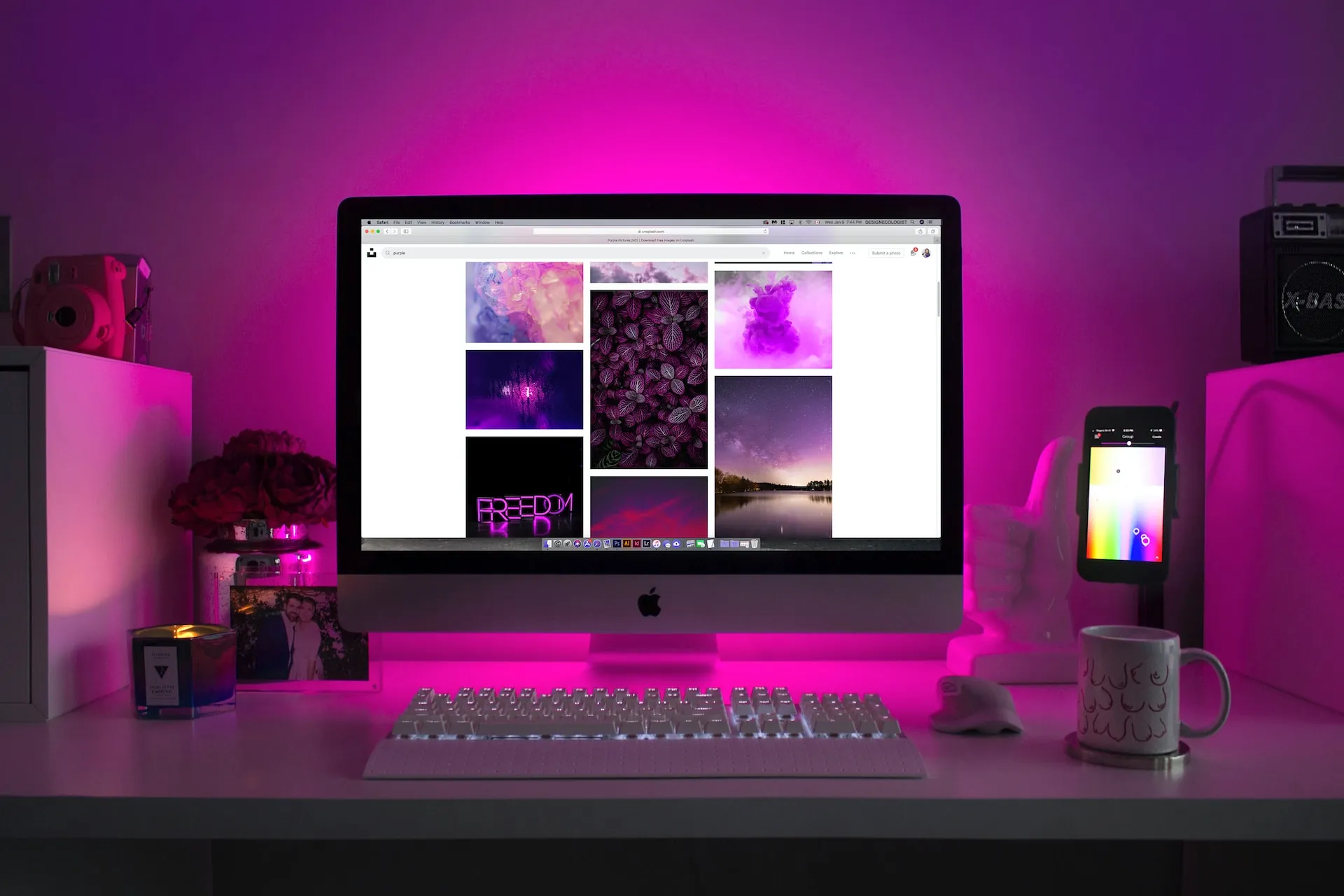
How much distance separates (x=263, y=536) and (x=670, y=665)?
484 mm

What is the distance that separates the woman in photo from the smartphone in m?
0.86

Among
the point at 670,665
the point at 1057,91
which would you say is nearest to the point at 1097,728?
the point at 670,665

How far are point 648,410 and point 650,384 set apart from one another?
0.03 m

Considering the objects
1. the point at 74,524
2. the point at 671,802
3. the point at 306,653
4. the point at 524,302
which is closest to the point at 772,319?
the point at 524,302

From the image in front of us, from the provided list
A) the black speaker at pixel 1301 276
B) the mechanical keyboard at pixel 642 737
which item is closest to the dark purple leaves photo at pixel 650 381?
the mechanical keyboard at pixel 642 737

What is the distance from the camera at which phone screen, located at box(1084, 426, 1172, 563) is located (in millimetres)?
1052

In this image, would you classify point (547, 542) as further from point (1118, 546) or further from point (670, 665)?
point (1118, 546)

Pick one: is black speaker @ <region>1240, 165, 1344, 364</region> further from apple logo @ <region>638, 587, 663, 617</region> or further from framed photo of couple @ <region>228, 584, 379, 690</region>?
framed photo of couple @ <region>228, 584, 379, 690</region>

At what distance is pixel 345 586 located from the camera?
939mm

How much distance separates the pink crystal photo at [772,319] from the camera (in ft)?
3.13

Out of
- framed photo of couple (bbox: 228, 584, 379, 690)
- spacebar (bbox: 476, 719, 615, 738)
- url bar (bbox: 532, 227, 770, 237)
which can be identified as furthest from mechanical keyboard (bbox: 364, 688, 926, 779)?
url bar (bbox: 532, 227, 770, 237)

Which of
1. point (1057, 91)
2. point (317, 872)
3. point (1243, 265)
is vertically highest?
point (1057, 91)

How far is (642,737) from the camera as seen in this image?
756 mm

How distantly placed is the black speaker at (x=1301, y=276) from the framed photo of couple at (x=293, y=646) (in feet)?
3.58
